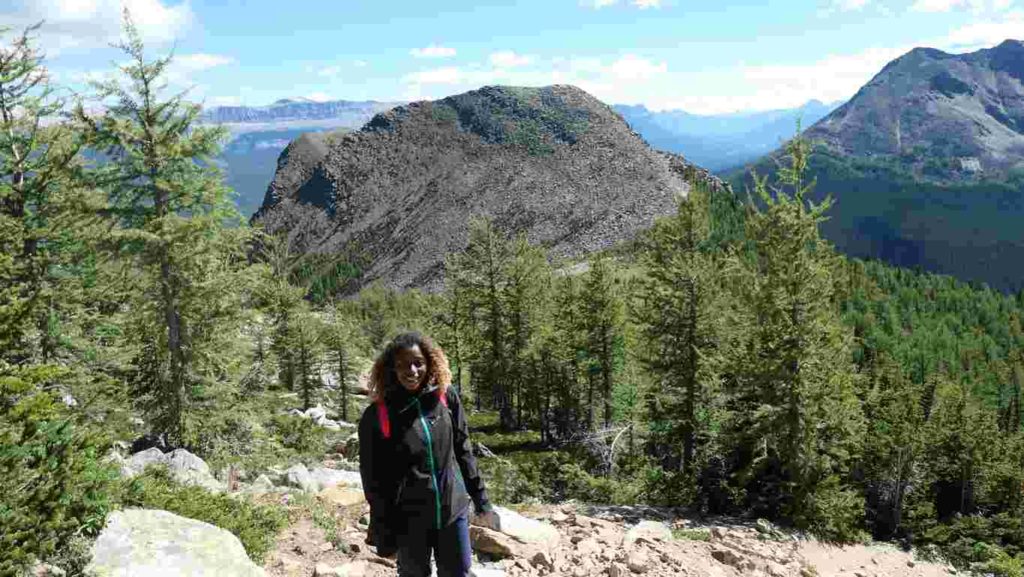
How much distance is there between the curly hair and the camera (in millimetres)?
5492

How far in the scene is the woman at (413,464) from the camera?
529 centimetres

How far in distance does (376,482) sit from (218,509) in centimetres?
529

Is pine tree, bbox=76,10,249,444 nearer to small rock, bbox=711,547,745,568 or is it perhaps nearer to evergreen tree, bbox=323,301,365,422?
small rock, bbox=711,547,745,568

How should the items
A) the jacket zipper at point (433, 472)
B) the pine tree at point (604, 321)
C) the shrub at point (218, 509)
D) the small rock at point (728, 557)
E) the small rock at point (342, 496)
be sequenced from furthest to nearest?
the pine tree at point (604, 321) → the small rock at point (342, 496) → the small rock at point (728, 557) → the shrub at point (218, 509) → the jacket zipper at point (433, 472)

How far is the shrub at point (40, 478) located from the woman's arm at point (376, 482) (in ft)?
10.7

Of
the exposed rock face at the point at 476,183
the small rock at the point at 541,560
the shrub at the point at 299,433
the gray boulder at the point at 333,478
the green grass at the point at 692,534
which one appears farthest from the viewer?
the exposed rock face at the point at 476,183

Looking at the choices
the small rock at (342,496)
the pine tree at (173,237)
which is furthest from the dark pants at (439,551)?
the pine tree at (173,237)

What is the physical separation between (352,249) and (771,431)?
158394mm

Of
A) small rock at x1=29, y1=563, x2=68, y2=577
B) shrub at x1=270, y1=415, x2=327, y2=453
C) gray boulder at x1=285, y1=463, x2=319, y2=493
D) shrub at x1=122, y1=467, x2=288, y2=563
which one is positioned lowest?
shrub at x1=270, y1=415, x2=327, y2=453

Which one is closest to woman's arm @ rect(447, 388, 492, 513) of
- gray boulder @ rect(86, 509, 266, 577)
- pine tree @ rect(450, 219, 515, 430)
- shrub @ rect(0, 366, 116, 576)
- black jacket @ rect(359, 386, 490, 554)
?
black jacket @ rect(359, 386, 490, 554)

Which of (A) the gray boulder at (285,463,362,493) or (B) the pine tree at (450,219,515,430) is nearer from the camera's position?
(A) the gray boulder at (285,463,362,493)

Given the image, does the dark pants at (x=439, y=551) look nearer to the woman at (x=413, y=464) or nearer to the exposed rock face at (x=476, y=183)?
the woman at (x=413, y=464)

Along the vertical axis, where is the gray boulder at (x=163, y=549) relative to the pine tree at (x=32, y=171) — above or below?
below

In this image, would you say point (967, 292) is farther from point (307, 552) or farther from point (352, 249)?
point (307, 552)
